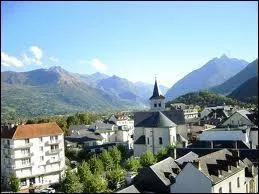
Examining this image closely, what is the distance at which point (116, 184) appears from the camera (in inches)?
2379

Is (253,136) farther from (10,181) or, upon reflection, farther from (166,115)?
(10,181)

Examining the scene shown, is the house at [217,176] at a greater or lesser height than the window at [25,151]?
lesser

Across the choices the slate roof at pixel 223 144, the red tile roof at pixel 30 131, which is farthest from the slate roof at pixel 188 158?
the red tile roof at pixel 30 131

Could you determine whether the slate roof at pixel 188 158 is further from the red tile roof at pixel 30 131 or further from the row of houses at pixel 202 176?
the red tile roof at pixel 30 131

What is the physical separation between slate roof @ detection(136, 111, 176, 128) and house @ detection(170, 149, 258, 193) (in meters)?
30.6

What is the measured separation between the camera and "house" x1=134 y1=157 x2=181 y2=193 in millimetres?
44594

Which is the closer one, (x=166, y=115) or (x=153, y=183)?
(x=153, y=183)

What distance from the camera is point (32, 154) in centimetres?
7500

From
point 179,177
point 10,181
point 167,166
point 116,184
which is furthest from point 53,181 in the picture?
point 179,177

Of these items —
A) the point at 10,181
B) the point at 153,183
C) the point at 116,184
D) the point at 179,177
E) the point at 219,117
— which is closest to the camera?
the point at 179,177

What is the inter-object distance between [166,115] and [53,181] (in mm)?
28997

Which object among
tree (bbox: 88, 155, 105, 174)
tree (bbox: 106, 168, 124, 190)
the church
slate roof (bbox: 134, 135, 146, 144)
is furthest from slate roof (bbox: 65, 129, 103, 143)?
tree (bbox: 106, 168, 124, 190)

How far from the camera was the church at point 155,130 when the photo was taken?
266ft

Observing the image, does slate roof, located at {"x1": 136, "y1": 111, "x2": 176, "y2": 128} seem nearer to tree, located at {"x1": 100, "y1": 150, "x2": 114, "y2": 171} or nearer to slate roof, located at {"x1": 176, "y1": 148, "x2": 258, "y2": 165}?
tree, located at {"x1": 100, "y1": 150, "x2": 114, "y2": 171}
